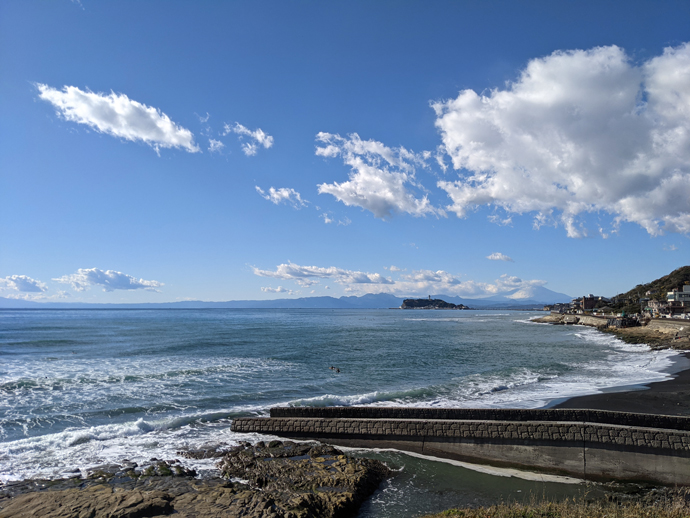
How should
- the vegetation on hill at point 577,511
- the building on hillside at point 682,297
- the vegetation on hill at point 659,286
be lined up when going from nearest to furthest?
the vegetation on hill at point 577,511
the building on hillside at point 682,297
the vegetation on hill at point 659,286

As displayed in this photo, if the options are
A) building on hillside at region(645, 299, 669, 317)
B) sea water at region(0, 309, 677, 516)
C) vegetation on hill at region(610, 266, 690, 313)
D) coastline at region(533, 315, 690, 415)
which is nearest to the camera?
sea water at region(0, 309, 677, 516)

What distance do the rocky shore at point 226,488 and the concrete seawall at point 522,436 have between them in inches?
55.7

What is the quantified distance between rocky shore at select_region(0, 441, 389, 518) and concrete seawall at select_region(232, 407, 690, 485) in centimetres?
141

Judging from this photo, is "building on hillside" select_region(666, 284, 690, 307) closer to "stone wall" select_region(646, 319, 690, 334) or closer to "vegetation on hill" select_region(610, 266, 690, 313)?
"vegetation on hill" select_region(610, 266, 690, 313)

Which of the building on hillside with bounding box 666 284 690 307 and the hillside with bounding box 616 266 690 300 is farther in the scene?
the hillside with bounding box 616 266 690 300

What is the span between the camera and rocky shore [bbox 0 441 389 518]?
684 cm

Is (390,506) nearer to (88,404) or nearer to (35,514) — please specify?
(35,514)

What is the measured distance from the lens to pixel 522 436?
9852 mm

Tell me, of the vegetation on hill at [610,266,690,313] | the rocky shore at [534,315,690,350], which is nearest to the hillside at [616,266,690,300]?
the vegetation on hill at [610,266,690,313]

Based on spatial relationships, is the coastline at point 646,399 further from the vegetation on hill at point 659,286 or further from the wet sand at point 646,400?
the vegetation on hill at point 659,286

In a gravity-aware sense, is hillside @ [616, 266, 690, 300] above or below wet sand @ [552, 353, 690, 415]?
above

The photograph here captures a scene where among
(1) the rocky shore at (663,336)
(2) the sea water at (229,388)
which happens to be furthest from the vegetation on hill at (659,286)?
(2) the sea water at (229,388)

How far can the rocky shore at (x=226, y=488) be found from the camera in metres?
6.84

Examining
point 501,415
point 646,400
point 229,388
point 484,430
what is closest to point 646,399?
point 646,400
